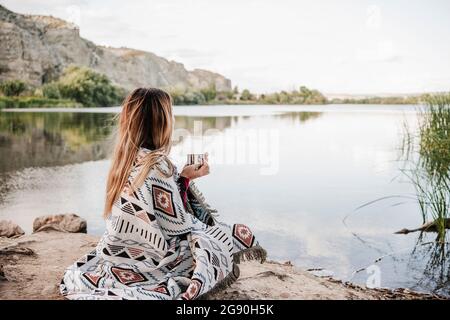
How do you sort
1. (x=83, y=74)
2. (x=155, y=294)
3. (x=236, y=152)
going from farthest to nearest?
(x=83, y=74) < (x=236, y=152) < (x=155, y=294)

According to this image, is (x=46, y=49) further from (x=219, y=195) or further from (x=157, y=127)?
(x=157, y=127)

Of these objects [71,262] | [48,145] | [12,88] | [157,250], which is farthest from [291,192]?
[12,88]

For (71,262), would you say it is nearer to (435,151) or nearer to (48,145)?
(435,151)

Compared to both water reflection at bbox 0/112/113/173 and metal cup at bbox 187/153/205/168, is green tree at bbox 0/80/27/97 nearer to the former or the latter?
water reflection at bbox 0/112/113/173

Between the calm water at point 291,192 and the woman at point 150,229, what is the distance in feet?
5.55

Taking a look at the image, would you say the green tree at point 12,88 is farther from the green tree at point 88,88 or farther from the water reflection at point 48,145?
the water reflection at point 48,145

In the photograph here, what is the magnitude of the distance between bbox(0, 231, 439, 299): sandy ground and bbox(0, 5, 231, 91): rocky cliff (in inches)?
1147

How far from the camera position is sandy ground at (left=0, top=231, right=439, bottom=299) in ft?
8.78

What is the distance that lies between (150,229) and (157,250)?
0.11m

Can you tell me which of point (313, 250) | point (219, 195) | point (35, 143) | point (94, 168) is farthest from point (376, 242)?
point (35, 143)

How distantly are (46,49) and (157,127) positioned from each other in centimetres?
3692

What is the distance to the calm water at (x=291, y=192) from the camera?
421 centimetres

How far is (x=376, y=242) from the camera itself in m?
4.69

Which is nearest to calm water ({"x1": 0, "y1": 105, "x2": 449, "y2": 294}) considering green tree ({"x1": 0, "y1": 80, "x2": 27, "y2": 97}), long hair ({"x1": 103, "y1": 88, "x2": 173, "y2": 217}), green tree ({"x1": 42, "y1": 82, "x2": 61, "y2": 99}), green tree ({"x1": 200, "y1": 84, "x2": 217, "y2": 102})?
long hair ({"x1": 103, "y1": 88, "x2": 173, "y2": 217})
